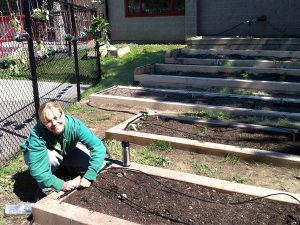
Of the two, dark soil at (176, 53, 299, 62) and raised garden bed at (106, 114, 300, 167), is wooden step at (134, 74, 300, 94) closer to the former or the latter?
dark soil at (176, 53, 299, 62)

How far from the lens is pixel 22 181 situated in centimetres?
445

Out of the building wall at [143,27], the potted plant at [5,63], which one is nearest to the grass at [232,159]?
the potted plant at [5,63]

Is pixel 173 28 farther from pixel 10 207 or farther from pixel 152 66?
pixel 10 207

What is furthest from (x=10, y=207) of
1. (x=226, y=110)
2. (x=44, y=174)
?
(x=226, y=110)

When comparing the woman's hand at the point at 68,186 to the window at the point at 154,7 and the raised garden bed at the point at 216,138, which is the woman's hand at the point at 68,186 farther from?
the window at the point at 154,7

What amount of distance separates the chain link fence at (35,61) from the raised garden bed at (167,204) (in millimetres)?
1940

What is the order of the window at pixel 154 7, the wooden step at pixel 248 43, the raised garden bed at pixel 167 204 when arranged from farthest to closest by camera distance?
1. the window at pixel 154 7
2. the wooden step at pixel 248 43
3. the raised garden bed at pixel 167 204

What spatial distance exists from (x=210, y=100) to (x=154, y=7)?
830 cm

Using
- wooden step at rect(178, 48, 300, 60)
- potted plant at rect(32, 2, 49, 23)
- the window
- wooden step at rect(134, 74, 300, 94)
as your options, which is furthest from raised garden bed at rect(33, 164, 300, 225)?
the window

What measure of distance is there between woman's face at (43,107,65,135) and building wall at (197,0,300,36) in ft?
32.7

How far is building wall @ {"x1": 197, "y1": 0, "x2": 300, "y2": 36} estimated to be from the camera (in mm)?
11617

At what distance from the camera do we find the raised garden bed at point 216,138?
4.76 meters

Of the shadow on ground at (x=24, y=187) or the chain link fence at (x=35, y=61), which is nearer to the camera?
the shadow on ground at (x=24, y=187)

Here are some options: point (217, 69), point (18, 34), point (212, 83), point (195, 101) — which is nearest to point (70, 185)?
point (18, 34)
